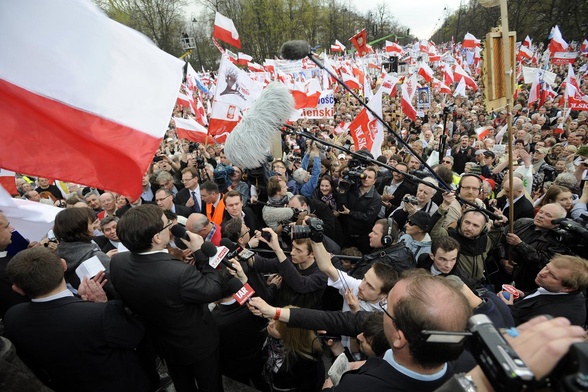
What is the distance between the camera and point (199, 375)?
2.65 metres

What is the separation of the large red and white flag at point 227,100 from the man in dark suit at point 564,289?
15.3 feet

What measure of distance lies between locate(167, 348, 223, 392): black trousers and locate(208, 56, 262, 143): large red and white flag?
393 centimetres

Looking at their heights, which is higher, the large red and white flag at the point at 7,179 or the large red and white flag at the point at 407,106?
the large red and white flag at the point at 407,106

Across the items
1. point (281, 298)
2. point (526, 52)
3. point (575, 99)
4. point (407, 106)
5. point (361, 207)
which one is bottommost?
point (281, 298)

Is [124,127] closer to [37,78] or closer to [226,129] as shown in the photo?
[37,78]

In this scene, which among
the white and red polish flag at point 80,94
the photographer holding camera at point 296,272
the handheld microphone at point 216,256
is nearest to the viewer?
the white and red polish flag at point 80,94

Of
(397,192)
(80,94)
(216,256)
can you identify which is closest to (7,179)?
(80,94)

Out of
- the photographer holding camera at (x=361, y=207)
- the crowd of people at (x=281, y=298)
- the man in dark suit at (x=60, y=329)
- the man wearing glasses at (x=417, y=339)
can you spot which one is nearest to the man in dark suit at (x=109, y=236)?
the crowd of people at (x=281, y=298)

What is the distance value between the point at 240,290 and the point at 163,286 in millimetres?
515

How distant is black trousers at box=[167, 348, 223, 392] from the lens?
2635mm

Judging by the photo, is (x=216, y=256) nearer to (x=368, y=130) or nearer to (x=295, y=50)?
(x=295, y=50)

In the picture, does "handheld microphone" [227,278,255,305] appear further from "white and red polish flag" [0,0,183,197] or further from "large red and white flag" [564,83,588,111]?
"large red and white flag" [564,83,588,111]

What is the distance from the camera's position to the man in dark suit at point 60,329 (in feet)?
6.78

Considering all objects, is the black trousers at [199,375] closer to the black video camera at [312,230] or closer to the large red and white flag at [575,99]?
the black video camera at [312,230]
